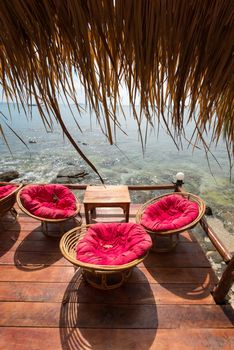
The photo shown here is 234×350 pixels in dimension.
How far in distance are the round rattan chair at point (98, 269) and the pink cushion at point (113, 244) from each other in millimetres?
74

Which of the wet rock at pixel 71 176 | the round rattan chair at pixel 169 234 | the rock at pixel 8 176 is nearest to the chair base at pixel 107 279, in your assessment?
the round rattan chair at pixel 169 234

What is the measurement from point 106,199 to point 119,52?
283 cm

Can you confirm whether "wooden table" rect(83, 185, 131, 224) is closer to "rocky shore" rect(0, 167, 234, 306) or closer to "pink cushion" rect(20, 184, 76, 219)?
"pink cushion" rect(20, 184, 76, 219)

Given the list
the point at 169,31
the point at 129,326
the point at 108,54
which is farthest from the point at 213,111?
the point at 129,326

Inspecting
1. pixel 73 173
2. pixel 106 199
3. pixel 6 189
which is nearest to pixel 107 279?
pixel 106 199

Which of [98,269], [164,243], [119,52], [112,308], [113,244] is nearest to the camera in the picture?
[119,52]

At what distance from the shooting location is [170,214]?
10.0ft

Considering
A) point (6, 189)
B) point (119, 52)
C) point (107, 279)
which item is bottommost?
point (107, 279)

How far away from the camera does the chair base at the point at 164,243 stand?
289 cm

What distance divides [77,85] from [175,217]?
2648 millimetres

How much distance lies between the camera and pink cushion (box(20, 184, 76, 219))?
3.01m

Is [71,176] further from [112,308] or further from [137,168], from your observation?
[112,308]

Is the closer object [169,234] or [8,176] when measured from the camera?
[169,234]

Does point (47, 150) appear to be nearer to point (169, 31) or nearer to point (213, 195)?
point (213, 195)
